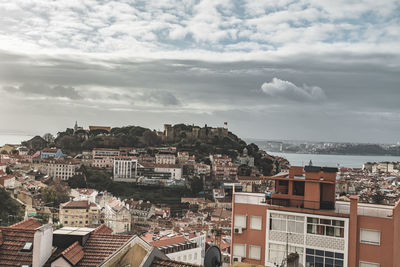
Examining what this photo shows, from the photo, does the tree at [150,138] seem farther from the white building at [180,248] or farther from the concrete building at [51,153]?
the white building at [180,248]

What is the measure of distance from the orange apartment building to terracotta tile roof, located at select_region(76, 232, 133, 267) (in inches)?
107

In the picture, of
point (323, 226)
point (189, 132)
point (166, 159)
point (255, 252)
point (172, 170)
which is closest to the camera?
point (323, 226)

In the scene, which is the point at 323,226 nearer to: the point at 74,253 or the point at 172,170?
the point at 74,253

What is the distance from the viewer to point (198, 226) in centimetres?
2827

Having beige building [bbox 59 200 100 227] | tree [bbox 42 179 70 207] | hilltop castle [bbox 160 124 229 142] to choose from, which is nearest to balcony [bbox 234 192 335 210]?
beige building [bbox 59 200 100 227]

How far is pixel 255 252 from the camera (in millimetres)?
6500

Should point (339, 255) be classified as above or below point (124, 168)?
above

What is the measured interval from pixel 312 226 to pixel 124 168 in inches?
1789

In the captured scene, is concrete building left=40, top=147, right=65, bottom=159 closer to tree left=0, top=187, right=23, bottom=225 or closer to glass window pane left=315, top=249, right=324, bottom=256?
tree left=0, top=187, right=23, bottom=225

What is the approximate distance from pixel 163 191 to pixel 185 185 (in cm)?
377

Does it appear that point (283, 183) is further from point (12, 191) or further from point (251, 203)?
point (12, 191)

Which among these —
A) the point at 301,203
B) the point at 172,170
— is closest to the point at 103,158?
the point at 172,170

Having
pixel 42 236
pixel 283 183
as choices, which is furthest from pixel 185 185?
pixel 42 236

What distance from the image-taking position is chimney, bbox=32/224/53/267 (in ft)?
11.8
